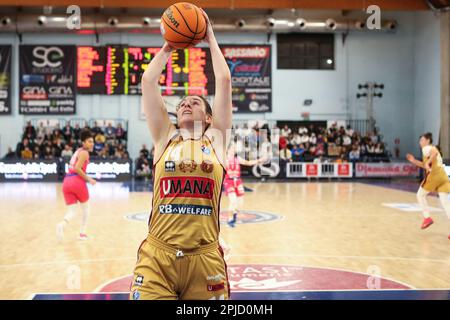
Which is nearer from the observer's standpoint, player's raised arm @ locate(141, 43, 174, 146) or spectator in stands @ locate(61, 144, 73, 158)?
player's raised arm @ locate(141, 43, 174, 146)

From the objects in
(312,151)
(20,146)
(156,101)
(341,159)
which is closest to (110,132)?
(20,146)

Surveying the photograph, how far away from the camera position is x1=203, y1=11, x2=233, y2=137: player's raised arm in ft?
9.39

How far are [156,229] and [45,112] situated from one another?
23.7 m

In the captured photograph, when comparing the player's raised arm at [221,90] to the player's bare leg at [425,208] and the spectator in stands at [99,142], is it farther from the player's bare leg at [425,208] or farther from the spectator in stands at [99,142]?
the spectator in stands at [99,142]

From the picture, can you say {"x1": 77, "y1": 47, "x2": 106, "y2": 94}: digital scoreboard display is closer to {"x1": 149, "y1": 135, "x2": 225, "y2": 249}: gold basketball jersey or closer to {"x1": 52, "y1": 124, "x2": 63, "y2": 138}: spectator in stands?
{"x1": 52, "y1": 124, "x2": 63, "y2": 138}: spectator in stands

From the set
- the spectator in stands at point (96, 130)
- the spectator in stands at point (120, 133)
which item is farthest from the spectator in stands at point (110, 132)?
the spectator in stands at point (96, 130)

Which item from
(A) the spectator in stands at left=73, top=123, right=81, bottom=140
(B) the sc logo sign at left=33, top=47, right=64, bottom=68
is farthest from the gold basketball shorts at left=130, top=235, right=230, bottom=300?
(B) the sc logo sign at left=33, top=47, right=64, bottom=68

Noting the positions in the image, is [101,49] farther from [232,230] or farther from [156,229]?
[156,229]

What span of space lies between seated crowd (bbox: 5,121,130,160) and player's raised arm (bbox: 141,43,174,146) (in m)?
20.0


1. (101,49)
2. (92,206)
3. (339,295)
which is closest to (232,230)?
(339,295)

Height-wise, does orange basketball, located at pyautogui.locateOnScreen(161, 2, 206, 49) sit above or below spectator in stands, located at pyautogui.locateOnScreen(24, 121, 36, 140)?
above

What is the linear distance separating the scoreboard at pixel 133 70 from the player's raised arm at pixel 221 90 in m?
20.5
